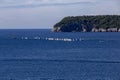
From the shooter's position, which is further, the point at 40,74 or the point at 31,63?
the point at 31,63

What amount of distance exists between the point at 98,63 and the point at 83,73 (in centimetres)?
1674

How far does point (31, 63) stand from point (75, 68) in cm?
1317

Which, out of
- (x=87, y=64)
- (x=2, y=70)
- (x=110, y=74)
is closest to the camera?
(x=110, y=74)

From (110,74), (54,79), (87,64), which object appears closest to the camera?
(54,79)

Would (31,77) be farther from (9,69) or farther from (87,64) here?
(87,64)

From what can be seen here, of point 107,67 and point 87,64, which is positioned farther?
point 87,64

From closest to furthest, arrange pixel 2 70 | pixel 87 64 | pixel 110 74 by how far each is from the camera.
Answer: pixel 110 74 < pixel 2 70 < pixel 87 64

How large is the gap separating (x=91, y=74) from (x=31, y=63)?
22.4 meters

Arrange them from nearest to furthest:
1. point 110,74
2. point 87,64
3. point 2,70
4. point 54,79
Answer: point 54,79 < point 110,74 < point 2,70 < point 87,64

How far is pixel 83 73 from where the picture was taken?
75125mm

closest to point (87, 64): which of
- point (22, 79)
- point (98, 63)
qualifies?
point (98, 63)

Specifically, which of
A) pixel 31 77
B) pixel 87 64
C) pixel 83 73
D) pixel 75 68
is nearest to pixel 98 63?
pixel 87 64

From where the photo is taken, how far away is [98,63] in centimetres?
9138

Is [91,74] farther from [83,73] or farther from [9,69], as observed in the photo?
[9,69]
